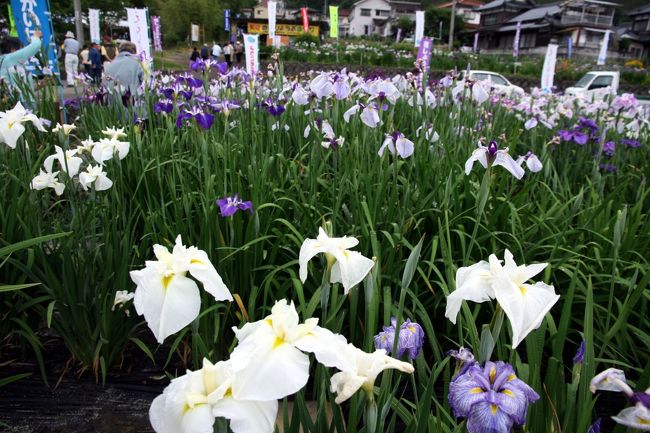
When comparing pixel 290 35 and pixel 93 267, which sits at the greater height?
pixel 290 35

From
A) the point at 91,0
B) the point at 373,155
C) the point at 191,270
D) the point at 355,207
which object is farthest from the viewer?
the point at 91,0

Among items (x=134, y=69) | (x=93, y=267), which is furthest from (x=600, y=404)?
(x=134, y=69)

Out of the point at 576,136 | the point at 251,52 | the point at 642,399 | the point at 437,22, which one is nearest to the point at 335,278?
the point at 642,399

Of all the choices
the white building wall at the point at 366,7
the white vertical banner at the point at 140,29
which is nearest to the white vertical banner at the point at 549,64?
the white vertical banner at the point at 140,29

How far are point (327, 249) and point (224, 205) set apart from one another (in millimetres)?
949

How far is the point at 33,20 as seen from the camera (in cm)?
Result: 569

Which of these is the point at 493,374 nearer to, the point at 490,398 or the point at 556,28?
the point at 490,398

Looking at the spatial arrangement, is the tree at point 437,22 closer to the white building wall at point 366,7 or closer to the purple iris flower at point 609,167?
the white building wall at point 366,7

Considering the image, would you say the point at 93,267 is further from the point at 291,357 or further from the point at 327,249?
the point at 291,357

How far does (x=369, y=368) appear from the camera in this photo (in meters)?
0.78

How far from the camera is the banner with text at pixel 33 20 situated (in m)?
5.32

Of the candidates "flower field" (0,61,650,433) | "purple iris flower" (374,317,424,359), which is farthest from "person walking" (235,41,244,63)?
"purple iris flower" (374,317,424,359)

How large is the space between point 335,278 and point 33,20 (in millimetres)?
6321

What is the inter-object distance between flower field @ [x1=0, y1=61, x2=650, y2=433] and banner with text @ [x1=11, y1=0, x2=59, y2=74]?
1.94 metres
